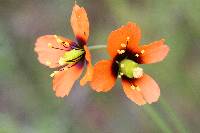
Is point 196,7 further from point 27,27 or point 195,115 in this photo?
point 27,27

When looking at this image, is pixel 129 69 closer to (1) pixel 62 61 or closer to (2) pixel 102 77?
(2) pixel 102 77

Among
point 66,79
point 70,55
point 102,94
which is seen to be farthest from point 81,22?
point 102,94

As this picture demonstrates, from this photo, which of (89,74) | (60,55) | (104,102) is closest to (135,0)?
(104,102)

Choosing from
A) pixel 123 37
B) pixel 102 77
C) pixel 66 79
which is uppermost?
pixel 123 37

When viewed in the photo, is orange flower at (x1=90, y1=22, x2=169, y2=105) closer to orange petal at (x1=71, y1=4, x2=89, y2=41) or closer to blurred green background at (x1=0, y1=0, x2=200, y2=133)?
orange petal at (x1=71, y1=4, x2=89, y2=41)

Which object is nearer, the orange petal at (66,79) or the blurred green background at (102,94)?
the orange petal at (66,79)

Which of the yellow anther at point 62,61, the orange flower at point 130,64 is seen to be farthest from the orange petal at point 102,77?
the yellow anther at point 62,61

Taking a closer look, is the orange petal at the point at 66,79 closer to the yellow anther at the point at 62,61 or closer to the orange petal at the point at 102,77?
the yellow anther at the point at 62,61
